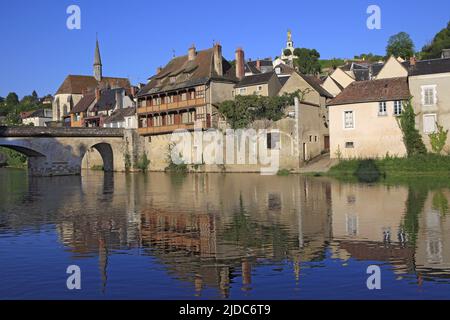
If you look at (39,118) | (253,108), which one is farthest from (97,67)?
(253,108)

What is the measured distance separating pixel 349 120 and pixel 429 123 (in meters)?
6.76

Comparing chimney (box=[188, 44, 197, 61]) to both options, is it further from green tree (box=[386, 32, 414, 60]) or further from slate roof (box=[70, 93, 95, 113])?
green tree (box=[386, 32, 414, 60])

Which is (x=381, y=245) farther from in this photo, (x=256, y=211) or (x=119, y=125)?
(x=119, y=125)

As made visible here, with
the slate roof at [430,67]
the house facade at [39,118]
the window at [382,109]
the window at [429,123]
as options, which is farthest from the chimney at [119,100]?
the window at [429,123]

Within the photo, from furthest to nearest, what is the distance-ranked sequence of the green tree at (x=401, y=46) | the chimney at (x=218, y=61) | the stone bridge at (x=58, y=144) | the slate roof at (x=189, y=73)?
the green tree at (x=401, y=46) < the chimney at (x=218, y=61) < the slate roof at (x=189, y=73) < the stone bridge at (x=58, y=144)

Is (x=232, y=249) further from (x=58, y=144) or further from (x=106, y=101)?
(x=106, y=101)

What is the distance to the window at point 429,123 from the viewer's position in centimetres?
4269

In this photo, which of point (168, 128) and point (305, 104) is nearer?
point (305, 104)

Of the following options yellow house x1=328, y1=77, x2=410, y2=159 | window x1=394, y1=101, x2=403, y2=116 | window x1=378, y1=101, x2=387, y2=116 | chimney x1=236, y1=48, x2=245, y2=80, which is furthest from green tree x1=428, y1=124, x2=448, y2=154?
chimney x1=236, y1=48, x2=245, y2=80

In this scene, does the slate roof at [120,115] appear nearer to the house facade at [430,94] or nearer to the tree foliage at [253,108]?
the tree foliage at [253,108]

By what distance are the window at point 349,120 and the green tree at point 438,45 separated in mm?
45613

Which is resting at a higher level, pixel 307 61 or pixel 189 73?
pixel 307 61

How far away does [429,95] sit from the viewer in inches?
1677
